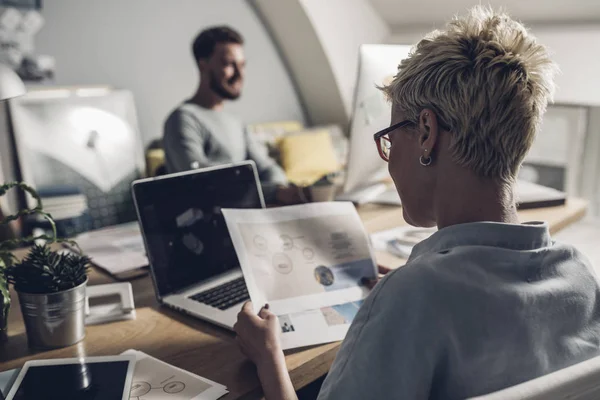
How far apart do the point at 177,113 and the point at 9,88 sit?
5.04 ft

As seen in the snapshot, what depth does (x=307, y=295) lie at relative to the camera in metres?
1.18

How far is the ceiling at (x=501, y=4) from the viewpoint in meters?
3.38

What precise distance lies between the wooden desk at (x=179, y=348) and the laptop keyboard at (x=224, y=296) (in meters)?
0.06

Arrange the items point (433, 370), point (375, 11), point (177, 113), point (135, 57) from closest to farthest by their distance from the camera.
Answer: 1. point (433, 370)
2. point (177, 113)
3. point (135, 57)
4. point (375, 11)

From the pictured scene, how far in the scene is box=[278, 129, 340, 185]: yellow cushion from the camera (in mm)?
3951

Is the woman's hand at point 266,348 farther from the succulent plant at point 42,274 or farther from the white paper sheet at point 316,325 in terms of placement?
the succulent plant at point 42,274

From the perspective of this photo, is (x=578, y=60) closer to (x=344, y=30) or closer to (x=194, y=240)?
(x=344, y=30)

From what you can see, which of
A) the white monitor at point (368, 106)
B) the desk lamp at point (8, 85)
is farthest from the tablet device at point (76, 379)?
the white monitor at point (368, 106)

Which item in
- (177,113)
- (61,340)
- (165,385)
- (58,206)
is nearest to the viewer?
(165,385)

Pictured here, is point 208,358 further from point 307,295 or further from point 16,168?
point 16,168

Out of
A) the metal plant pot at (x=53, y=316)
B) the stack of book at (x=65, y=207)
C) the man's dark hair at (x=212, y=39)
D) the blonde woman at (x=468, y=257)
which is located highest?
the man's dark hair at (x=212, y=39)

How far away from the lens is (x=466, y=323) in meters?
0.68

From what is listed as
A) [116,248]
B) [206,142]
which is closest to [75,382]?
[116,248]

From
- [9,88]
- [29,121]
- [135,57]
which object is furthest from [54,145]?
[9,88]
